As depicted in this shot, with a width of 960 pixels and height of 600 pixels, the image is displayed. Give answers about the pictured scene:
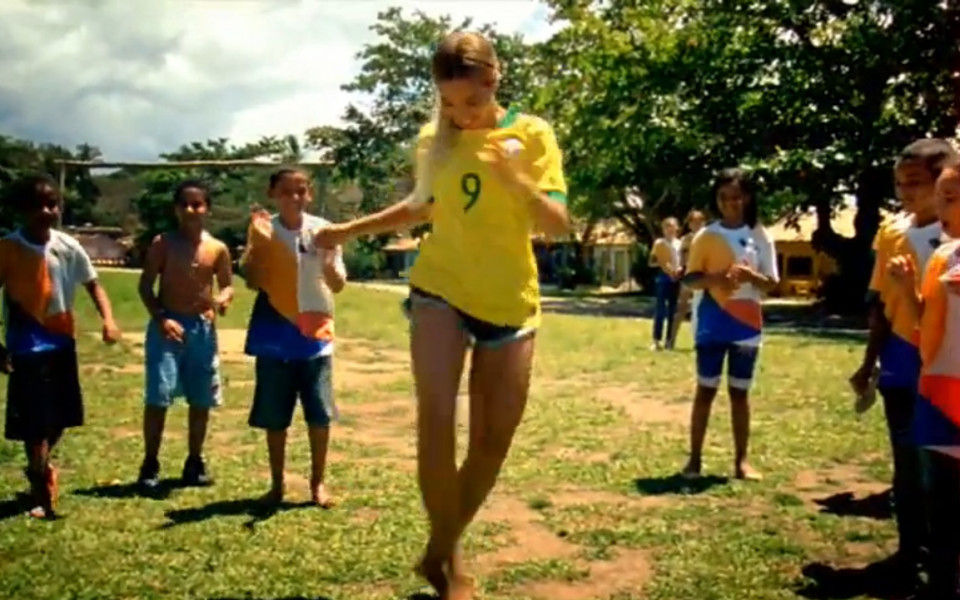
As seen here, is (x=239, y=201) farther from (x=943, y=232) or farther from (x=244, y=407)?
(x=943, y=232)

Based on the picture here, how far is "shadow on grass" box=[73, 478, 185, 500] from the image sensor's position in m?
6.30

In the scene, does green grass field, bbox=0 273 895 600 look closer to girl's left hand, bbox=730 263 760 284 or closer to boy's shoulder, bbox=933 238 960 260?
girl's left hand, bbox=730 263 760 284

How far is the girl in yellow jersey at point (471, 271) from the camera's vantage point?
13.5 ft

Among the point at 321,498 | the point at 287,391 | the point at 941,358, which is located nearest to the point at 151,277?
the point at 287,391

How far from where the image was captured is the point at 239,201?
1266 centimetres

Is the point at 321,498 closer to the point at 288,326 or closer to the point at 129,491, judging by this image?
the point at 288,326

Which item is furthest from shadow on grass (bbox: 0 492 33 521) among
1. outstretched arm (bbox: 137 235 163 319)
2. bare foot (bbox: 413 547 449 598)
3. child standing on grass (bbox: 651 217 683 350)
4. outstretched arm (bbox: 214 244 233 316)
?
child standing on grass (bbox: 651 217 683 350)

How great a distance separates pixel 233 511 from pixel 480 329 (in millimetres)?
2343

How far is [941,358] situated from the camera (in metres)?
3.89

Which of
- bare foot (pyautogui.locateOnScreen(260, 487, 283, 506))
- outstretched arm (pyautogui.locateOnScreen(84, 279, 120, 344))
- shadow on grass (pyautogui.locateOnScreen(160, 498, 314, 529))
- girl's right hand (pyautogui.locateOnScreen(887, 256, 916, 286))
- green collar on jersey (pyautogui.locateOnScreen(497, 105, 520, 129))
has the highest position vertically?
green collar on jersey (pyautogui.locateOnScreen(497, 105, 520, 129))

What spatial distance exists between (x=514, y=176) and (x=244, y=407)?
6.93 metres

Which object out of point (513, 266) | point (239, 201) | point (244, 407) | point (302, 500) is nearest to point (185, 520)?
point (302, 500)

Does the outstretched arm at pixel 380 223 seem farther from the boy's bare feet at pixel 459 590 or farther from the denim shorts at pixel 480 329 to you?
the boy's bare feet at pixel 459 590

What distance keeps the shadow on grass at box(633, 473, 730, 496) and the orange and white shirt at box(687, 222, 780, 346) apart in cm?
81
